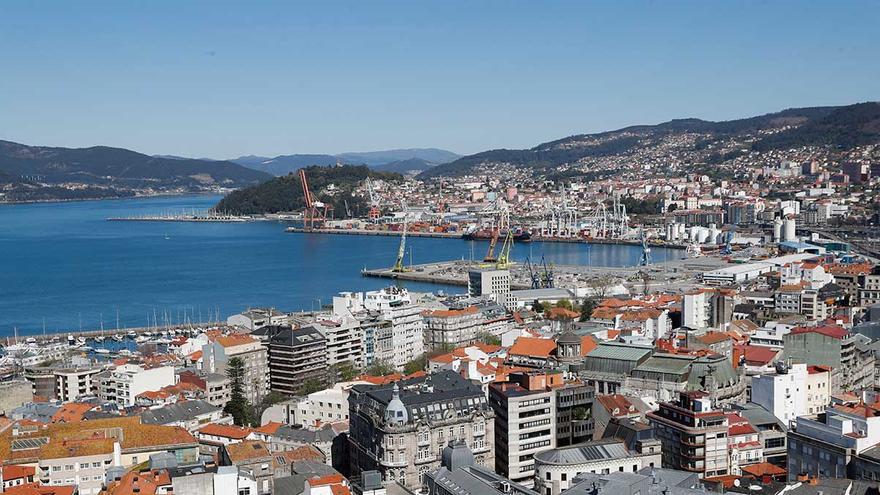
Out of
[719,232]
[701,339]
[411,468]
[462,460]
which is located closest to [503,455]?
[411,468]

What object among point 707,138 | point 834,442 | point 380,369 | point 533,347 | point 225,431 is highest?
point 707,138

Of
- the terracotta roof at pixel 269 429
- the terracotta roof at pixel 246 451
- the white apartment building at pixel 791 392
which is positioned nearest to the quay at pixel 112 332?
the terracotta roof at pixel 269 429

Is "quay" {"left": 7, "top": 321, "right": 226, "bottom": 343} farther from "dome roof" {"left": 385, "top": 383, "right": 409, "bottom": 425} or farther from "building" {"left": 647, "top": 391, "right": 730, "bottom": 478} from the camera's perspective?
"building" {"left": 647, "top": 391, "right": 730, "bottom": 478}

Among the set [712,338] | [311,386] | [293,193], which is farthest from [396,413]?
[293,193]

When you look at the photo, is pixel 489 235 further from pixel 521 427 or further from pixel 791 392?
pixel 521 427

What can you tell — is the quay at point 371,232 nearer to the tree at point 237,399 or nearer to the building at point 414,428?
the tree at point 237,399

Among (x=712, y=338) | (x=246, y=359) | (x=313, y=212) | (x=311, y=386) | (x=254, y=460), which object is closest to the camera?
(x=254, y=460)
